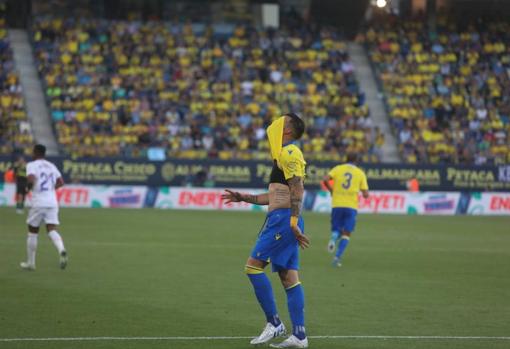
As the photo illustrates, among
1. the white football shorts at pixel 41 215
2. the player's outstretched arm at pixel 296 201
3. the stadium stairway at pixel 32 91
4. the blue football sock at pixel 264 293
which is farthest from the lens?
the stadium stairway at pixel 32 91

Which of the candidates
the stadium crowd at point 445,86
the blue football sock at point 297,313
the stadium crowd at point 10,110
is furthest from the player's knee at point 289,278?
the stadium crowd at point 445,86

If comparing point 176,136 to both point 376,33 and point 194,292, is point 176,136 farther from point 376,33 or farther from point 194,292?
point 194,292

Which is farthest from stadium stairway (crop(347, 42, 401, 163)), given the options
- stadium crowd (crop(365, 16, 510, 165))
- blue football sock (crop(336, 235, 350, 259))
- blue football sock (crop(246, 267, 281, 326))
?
blue football sock (crop(246, 267, 281, 326))

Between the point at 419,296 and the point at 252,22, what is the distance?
127ft

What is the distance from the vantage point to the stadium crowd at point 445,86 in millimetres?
45594

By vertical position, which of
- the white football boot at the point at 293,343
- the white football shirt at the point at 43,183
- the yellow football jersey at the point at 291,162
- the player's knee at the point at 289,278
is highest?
the yellow football jersey at the point at 291,162

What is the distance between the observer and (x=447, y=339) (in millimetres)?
10672

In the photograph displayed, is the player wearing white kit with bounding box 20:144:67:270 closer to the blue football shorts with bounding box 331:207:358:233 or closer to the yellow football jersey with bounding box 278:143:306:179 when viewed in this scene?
the blue football shorts with bounding box 331:207:358:233

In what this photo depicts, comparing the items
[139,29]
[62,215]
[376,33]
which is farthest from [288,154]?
[376,33]

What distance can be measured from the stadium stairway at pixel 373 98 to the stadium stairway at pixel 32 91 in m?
15.2

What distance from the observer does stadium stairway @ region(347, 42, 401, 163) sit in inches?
1799

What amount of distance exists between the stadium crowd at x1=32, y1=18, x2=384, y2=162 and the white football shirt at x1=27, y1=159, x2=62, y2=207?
2495 cm

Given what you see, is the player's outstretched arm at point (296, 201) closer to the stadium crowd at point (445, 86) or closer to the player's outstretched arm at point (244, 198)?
the player's outstretched arm at point (244, 198)

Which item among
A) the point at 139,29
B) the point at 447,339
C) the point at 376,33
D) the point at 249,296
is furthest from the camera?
the point at 376,33
